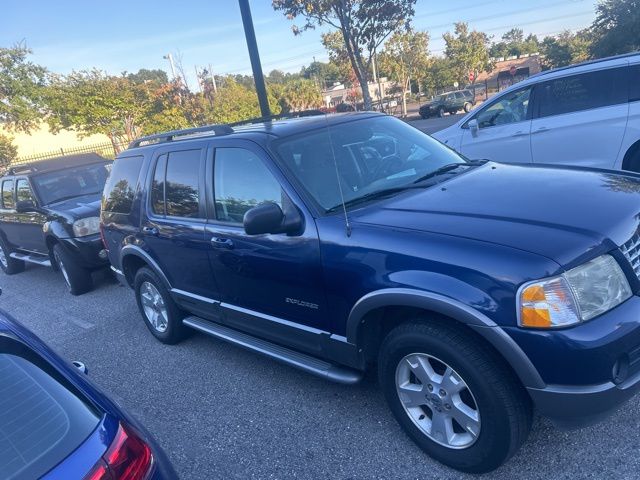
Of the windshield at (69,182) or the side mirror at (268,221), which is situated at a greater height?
the side mirror at (268,221)

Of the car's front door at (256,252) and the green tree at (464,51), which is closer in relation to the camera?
the car's front door at (256,252)

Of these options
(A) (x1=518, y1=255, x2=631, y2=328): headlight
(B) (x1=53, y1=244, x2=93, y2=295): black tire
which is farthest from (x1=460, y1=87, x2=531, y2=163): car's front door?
(B) (x1=53, y1=244, x2=93, y2=295): black tire

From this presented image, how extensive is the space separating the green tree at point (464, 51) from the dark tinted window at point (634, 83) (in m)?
50.7

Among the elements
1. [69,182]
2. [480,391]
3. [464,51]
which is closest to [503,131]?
[480,391]

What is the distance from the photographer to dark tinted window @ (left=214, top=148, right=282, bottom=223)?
3.33 meters

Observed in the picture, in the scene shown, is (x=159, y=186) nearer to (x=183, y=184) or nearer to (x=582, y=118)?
(x=183, y=184)

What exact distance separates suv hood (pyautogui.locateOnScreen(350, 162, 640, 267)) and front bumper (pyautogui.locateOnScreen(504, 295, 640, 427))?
31 cm

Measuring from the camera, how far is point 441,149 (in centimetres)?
390

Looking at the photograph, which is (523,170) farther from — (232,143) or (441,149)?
(232,143)

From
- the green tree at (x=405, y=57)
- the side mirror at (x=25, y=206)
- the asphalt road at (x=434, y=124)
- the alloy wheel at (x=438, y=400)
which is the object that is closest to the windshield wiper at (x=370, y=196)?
the alloy wheel at (x=438, y=400)

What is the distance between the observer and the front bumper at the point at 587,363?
2104 mm

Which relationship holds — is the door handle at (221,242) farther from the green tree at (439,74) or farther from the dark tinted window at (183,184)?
the green tree at (439,74)

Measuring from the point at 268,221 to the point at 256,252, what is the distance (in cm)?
46

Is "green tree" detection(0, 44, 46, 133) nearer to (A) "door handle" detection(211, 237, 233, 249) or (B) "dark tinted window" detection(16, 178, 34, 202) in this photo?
Result: (B) "dark tinted window" detection(16, 178, 34, 202)
